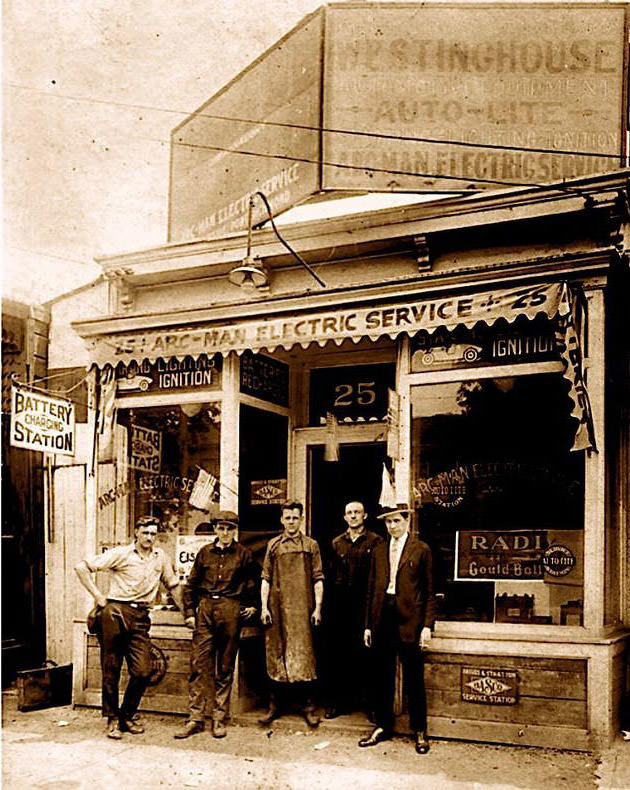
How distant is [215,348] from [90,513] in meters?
2.38

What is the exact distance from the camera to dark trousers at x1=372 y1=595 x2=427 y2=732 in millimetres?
7344

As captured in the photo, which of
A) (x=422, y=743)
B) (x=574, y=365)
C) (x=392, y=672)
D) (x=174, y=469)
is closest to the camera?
(x=422, y=743)

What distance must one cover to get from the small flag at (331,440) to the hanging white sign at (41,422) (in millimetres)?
2832

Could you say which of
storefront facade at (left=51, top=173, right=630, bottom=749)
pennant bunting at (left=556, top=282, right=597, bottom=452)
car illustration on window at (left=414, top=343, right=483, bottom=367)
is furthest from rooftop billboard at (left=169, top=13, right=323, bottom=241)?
pennant bunting at (left=556, top=282, right=597, bottom=452)

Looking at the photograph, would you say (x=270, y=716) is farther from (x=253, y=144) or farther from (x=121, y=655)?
(x=253, y=144)

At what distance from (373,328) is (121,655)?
12.5 feet

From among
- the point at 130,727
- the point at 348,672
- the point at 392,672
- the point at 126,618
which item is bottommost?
the point at 130,727

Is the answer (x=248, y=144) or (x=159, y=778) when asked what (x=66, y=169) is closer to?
(x=248, y=144)

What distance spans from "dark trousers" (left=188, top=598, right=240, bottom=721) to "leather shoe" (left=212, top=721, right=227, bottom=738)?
8cm

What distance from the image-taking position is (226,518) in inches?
329

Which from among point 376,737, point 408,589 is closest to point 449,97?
point 408,589

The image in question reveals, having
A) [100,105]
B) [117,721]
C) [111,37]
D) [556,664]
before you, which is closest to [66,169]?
[100,105]

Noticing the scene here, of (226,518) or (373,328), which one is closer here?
(373,328)

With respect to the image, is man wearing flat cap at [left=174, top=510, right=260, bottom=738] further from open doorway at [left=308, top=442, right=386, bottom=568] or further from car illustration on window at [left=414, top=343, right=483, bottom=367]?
car illustration on window at [left=414, top=343, right=483, bottom=367]
